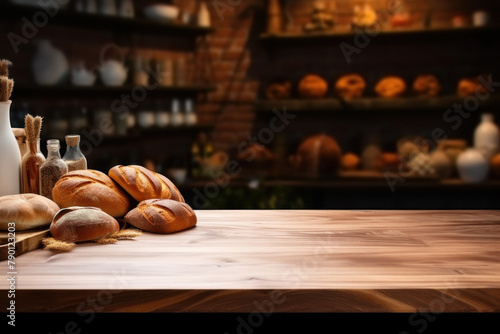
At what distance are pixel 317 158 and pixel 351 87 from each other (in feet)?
1.67

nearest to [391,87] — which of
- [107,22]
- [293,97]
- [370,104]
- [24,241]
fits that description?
[370,104]

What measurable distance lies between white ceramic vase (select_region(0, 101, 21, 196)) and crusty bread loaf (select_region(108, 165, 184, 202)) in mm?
252

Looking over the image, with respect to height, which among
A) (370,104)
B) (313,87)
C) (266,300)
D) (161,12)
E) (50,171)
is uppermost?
(161,12)

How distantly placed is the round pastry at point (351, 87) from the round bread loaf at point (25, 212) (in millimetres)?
2612

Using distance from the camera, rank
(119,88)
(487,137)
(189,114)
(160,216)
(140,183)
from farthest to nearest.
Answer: (189,114)
(487,137)
(119,88)
(140,183)
(160,216)

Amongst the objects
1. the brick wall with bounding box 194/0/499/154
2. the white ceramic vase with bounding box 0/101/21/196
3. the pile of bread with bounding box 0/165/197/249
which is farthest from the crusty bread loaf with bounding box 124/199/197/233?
the brick wall with bounding box 194/0/499/154

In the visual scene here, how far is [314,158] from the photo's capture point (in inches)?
145

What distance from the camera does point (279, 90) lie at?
146 inches

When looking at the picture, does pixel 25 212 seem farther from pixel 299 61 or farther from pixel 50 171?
pixel 299 61

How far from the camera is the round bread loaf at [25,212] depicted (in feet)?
4.09

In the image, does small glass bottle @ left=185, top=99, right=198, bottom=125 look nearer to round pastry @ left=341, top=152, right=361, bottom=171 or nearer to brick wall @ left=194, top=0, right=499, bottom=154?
brick wall @ left=194, top=0, right=499, bottom=154

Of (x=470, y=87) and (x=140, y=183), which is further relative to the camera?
(x=470, y=87)

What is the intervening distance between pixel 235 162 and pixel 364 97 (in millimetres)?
978

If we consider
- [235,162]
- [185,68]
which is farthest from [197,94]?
[235,162]
